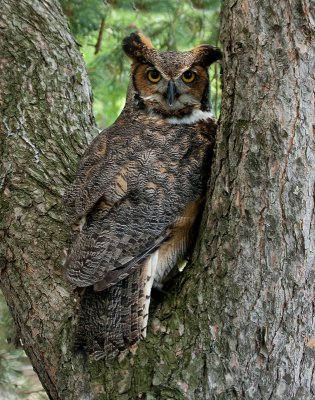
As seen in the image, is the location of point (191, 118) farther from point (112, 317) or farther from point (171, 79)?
point (112, 317)

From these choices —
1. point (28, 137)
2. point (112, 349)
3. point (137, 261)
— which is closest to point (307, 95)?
point (137, 261)

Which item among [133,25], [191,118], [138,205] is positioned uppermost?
[133,25]

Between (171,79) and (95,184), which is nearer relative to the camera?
(95,184)

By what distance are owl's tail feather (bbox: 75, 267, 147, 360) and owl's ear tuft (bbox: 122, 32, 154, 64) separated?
1.22 m

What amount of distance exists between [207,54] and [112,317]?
1379 millimetres

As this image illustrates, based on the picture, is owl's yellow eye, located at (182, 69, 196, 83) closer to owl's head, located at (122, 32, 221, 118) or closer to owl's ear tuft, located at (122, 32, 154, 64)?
owl's head, located at (122, 32, 221, 118)

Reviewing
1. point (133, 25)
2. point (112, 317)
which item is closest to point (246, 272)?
point (112, 317)

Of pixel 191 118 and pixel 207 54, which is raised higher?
pixel 207 54

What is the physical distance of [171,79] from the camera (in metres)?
3.22

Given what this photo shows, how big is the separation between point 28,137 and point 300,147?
155cm

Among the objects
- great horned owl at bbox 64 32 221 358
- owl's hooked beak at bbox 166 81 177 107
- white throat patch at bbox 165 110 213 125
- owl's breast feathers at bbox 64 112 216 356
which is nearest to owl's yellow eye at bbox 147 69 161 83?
great horned owl at bbox 64 32 221 358

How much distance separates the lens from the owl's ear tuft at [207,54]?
10.6ft

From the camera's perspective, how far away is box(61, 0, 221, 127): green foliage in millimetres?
4938

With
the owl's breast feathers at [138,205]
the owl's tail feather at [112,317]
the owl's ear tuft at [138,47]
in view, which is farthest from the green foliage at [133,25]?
the owl's tail feather at [112,317]
